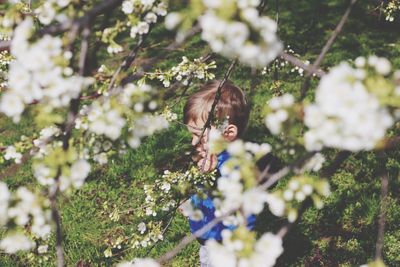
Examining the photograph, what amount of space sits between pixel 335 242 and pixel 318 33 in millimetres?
4504

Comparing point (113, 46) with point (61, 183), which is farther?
point (113, 46)

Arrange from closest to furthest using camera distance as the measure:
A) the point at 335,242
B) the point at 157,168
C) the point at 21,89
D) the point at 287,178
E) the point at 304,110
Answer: the point at 21,89 → the point at 304,110 → the point at 335,242 → the point at 287,178 → the point at 157,168

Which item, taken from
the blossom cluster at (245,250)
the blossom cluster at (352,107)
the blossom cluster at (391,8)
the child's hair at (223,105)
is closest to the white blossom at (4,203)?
the blossom cluster at (245,250)

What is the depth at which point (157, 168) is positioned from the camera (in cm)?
545

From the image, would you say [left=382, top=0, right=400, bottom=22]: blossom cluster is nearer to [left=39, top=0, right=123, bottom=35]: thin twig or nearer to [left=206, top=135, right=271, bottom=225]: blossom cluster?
[left=206, top=135, right=271, bottom=225]: blossom cluster

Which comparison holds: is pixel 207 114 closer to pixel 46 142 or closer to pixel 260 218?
pixel 260 218

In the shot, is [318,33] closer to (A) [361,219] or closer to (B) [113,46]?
(A) [361,219]

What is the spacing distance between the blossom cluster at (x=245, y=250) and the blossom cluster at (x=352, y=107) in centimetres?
37

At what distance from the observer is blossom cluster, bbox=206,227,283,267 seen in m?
1.54

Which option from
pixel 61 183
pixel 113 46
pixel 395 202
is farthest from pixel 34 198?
pixel 395 202

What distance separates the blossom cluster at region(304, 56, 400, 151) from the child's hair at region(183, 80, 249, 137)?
2072 mm

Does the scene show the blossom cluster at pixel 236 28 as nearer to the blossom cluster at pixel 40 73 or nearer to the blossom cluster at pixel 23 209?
the blossom cluster at pixel 40 73

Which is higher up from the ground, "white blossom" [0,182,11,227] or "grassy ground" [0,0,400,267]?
"white blossom" [0,182,11,227]

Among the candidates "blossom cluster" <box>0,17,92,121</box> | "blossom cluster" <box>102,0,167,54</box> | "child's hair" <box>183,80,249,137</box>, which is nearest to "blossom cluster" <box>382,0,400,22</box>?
"child's hair" <box>183,80,249,137</box>
